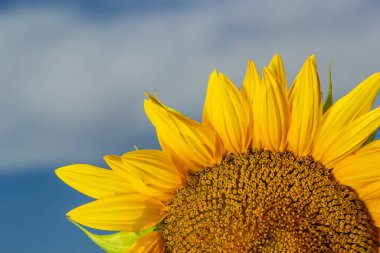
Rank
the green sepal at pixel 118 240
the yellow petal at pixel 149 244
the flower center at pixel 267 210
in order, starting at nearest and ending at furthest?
1. the flower center at pixel 267 210
2. the yellow petal at pixel 149 244
3. the green sepal at pixel 118 240

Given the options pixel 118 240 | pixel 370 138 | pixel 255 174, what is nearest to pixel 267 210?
pixel 255 174

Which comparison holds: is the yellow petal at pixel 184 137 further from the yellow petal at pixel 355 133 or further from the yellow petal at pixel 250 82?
the yellow petal at pixel 355 133

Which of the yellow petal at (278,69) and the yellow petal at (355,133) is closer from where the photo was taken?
the yellow petal at (355,133)

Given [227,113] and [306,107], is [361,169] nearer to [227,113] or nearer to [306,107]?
[306,107]

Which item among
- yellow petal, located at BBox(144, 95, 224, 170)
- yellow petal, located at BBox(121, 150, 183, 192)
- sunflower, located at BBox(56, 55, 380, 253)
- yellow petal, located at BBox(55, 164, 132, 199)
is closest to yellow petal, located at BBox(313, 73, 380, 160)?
sunflower, located at BBox(56, 55, 380, 253)

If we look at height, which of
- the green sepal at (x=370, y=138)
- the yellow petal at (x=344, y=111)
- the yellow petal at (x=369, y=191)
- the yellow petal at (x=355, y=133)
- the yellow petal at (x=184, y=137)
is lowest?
the yellow petal at (x=369, y=191)

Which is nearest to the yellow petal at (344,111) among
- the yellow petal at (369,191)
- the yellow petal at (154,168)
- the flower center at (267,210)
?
the flower center at (267,210)

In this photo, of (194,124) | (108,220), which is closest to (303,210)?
(194,124)
